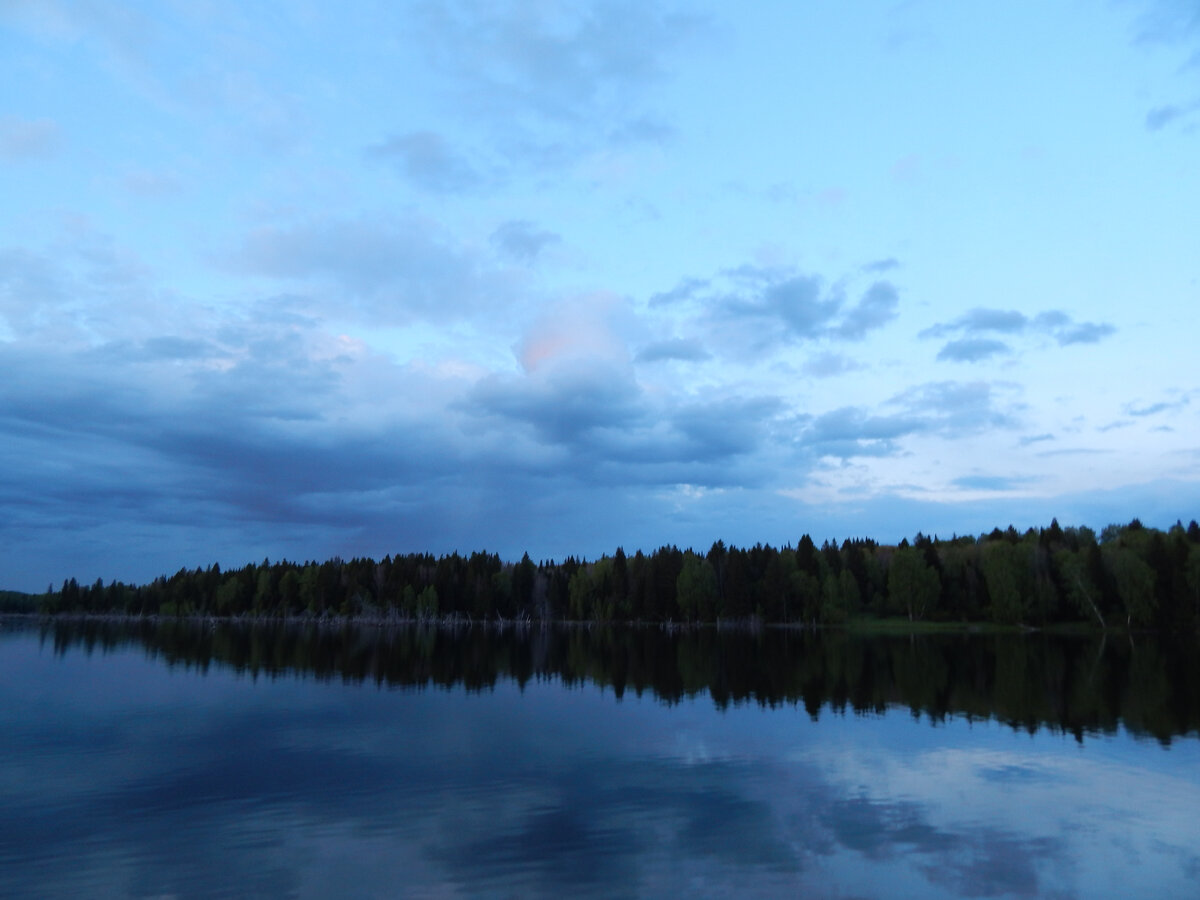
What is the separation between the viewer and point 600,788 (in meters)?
27.8

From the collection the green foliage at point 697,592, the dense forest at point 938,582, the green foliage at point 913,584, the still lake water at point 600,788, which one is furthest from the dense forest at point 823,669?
the green foliage at point 697,592

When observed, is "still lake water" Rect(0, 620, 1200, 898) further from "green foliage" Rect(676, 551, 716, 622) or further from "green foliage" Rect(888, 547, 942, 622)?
"green foliage" Rect(676, 551, 716, 622)

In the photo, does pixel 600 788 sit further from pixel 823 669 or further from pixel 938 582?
pixel 938 582

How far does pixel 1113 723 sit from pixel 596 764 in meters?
30.8

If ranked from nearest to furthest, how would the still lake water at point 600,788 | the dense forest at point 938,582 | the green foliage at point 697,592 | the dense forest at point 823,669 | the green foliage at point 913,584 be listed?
1. the still lake water at point 600,788
2. the dense forest at point 823,669
3. the dense forest at point 938,582
4. the green foliage at point 913,584
5. the green foliage at point 697,592

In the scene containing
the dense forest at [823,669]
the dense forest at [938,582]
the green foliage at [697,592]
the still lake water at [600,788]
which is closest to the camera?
the still lake water at [600,788]

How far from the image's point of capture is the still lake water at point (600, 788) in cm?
1931

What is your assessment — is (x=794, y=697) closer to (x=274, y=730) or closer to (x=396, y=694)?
(x=396, y=694)

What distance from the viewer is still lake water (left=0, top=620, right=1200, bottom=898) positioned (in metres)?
19.3

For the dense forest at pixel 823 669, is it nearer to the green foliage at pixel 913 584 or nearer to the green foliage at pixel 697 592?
the green foliage at pixel 913 584

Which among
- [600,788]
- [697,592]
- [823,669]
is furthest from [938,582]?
[600,788]

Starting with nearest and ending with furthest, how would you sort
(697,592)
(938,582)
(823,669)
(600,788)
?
(600,788)
(823,669)
(938,582)
(697,592)

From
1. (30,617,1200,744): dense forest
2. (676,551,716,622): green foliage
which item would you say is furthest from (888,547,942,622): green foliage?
(676,551,716,622): green foliage

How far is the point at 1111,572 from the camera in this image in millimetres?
139125
